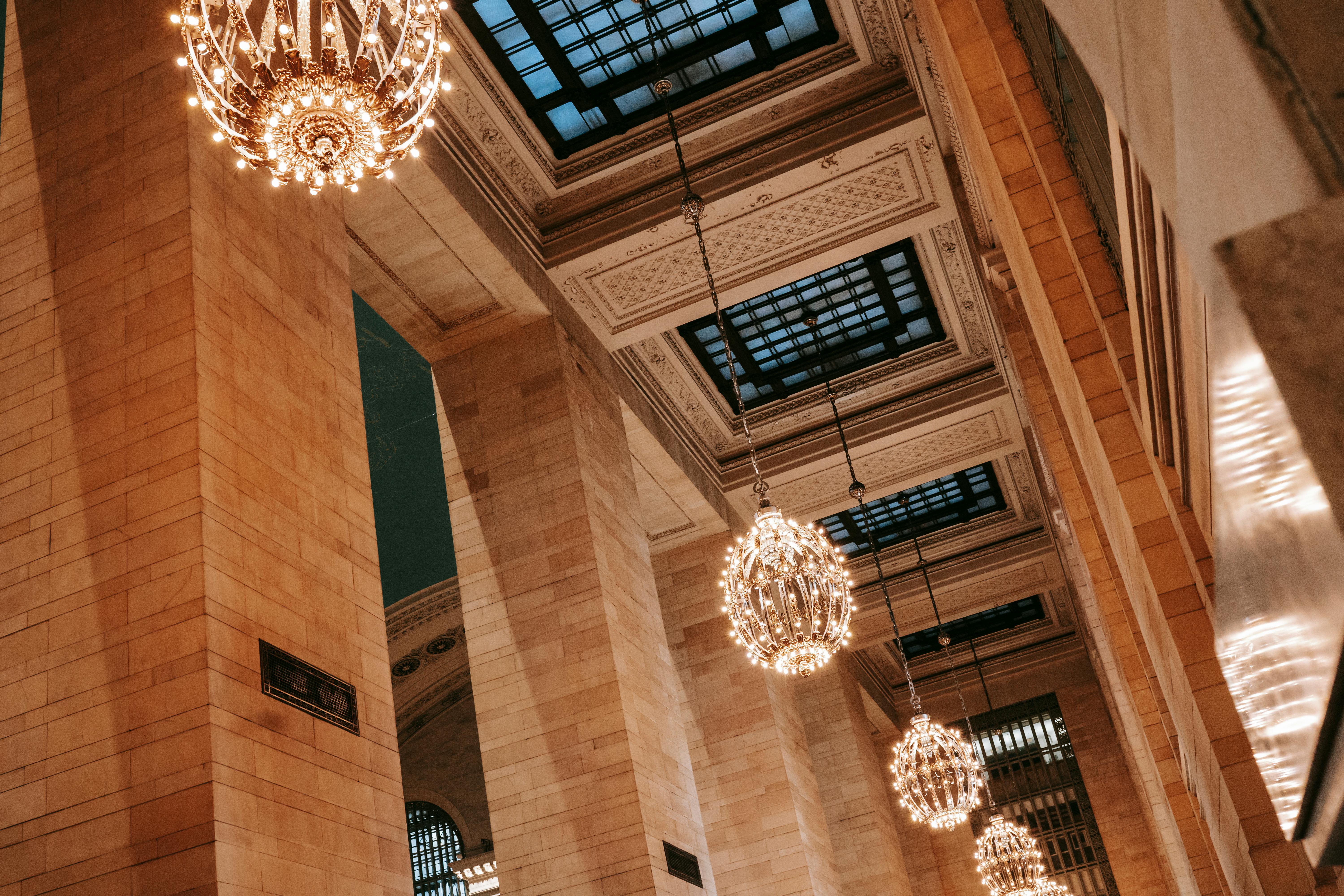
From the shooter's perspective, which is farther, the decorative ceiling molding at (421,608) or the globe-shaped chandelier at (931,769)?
the decorative ceiling molding at (421,608)

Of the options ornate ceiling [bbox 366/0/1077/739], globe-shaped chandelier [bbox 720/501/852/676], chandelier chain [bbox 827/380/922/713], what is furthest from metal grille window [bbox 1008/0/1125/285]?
chandelier chain [bbox 827/380/922/713]

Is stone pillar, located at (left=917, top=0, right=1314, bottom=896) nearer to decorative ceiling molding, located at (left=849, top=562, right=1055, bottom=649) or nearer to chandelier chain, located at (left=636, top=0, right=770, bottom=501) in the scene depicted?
chandelier chain, located at (left=636, top=0, right=770, bottom=501)

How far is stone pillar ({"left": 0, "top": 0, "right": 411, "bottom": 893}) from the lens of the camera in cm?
403

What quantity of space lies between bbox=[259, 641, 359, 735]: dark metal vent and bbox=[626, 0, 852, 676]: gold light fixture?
6.49ft

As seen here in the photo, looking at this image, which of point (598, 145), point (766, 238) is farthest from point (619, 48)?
point (766, 238)

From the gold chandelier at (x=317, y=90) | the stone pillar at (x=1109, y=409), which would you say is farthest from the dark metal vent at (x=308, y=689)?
the stone pillar at (x=1109, y=409)

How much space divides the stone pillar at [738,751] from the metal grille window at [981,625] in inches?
256

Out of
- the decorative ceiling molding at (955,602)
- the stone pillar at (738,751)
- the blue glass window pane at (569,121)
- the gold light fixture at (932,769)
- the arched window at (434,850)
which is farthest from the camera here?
the arched window at (434,850)

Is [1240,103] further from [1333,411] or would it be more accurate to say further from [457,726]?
[457,726]

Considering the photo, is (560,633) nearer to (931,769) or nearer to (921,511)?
(931,769)

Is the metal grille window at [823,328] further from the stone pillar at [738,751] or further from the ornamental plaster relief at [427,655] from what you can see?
the ornamental plaster relief at [427,655]

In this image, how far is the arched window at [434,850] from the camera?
16938mm

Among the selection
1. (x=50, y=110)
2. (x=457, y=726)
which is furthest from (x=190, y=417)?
(x=457, y=726)

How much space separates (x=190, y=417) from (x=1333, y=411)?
15.2 feet
